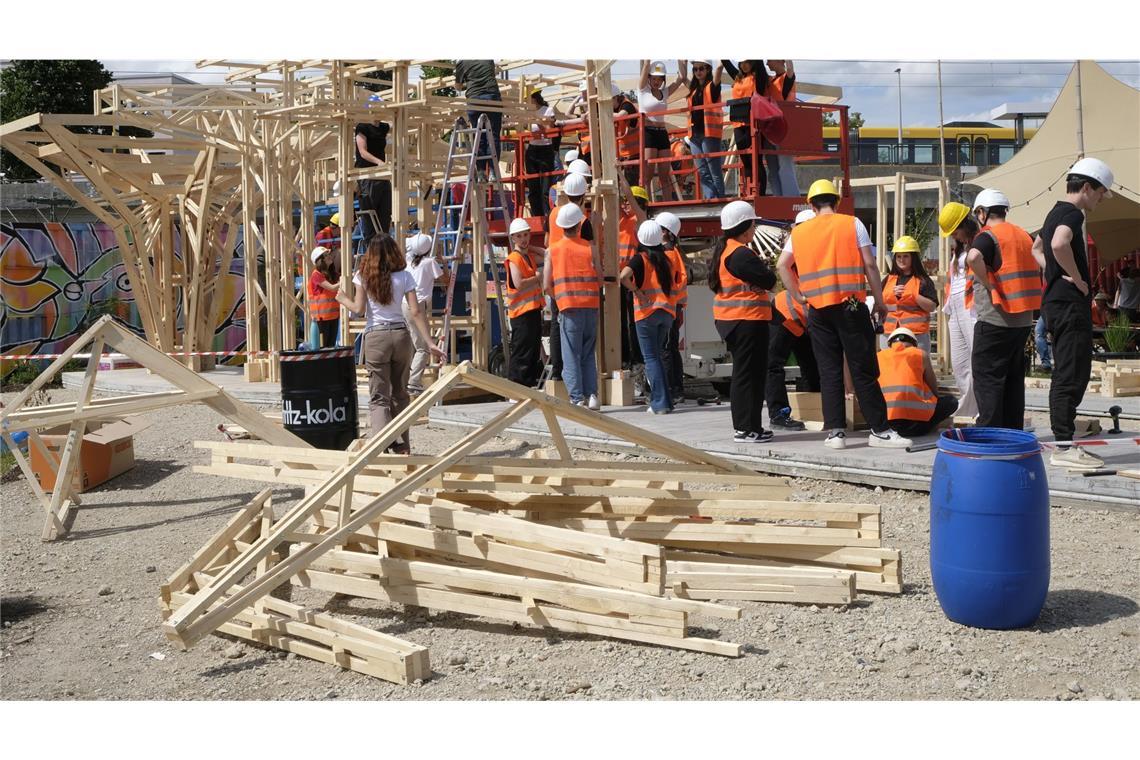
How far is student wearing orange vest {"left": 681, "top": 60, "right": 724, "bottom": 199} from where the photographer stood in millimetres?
12398

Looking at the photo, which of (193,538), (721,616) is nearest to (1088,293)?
(721,616)

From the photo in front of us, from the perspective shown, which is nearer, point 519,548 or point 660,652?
point 660,652

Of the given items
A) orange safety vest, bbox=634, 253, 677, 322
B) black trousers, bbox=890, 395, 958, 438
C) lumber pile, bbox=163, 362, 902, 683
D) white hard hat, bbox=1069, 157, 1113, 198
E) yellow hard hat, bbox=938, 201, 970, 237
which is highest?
white hard hat, bbox=1069, 157, 1113, 198

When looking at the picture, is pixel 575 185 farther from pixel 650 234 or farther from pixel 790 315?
pixel 790 315

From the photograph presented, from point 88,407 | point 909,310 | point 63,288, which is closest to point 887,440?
point 909,310

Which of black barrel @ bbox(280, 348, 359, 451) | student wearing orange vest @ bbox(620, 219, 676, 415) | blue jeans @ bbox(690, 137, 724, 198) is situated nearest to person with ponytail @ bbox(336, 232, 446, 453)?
black barrel @ bbox(280, 348, 359, 451)

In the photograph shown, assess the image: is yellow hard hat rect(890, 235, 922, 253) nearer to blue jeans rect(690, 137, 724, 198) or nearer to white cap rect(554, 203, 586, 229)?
white cap rect(554, 203, 586, 229)

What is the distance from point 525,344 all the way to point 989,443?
7217 millimetres

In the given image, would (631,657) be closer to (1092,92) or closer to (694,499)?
(694,499)

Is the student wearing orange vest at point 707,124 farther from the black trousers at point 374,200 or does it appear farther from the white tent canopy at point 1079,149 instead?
the white tent canopy at point 1079,149

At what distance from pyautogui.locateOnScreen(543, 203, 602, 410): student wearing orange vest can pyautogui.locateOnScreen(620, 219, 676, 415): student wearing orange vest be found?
36cm

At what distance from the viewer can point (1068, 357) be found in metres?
7.96

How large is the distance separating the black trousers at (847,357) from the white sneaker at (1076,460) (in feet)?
4.31

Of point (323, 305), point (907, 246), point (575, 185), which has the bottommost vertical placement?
point (323, 305)
